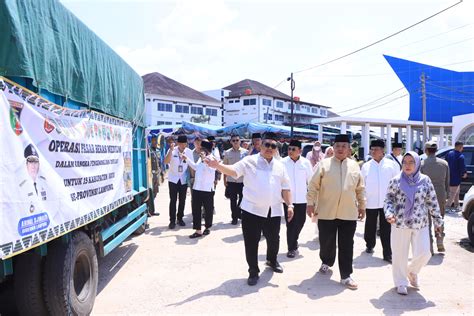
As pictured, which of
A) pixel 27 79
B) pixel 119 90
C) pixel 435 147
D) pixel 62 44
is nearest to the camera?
pixel 27 79

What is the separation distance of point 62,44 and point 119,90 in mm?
1915

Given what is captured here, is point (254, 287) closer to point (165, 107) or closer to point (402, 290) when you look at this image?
point (402, 290)

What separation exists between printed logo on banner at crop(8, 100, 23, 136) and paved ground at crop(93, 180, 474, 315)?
2.31 m

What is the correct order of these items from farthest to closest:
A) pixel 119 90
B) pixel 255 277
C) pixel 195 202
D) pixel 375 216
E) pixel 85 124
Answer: pixel 195 202 → pixel 375 216 → pixel 119 90 → pixel 255 277 → pixel 85 124

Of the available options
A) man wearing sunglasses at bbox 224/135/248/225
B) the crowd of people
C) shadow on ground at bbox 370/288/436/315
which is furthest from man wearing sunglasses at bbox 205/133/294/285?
man wearing sunglasses at bbox 224/135/248/225

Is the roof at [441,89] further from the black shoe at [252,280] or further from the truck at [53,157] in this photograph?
the truck at [53,157]

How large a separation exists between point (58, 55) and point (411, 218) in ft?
13.8

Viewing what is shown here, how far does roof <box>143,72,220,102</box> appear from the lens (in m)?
54.8

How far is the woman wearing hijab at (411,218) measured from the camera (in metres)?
4.44

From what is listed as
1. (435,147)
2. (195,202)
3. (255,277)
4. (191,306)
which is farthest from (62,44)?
(435,147)

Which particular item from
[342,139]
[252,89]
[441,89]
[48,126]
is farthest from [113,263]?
[252,89]

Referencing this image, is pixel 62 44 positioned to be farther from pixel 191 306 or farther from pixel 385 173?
pixel 385 173

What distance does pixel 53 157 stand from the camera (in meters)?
3.08

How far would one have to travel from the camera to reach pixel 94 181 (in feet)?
13.2
